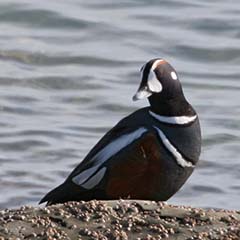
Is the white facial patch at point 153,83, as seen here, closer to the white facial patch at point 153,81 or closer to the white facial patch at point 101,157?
the white facial patch at point 153,81

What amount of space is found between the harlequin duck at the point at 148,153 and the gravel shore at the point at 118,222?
4.71 feet

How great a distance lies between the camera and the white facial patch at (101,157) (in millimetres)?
6375

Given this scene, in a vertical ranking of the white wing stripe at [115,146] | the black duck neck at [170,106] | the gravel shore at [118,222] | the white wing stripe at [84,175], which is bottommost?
the white wing stripe at [84,175]

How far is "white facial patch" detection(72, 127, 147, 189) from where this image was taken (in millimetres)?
6375

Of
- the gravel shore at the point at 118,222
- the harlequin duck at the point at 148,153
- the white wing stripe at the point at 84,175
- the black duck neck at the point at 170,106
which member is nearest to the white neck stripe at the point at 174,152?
the harlequin duck at the point at 148,153

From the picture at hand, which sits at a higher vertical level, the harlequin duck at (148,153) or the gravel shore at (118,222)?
the gravel shore at (118,222)

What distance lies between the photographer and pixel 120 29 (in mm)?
11945

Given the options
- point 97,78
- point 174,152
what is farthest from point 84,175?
point 97,78

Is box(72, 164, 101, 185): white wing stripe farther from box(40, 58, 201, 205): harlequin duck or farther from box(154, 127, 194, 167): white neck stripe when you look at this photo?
box(154, 127, 194, 167): white neck stripe

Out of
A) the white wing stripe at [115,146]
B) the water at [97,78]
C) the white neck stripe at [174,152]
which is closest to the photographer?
the white neck stripe at [174,152]

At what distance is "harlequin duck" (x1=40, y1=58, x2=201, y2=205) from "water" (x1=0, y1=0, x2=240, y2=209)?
1.65m

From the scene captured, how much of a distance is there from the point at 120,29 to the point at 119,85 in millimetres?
1505

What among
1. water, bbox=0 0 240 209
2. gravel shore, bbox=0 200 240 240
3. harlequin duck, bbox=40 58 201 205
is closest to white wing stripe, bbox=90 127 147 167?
harlequin duck, bbox=40 58 201 205

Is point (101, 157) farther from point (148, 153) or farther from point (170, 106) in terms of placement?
point (170, 106)
